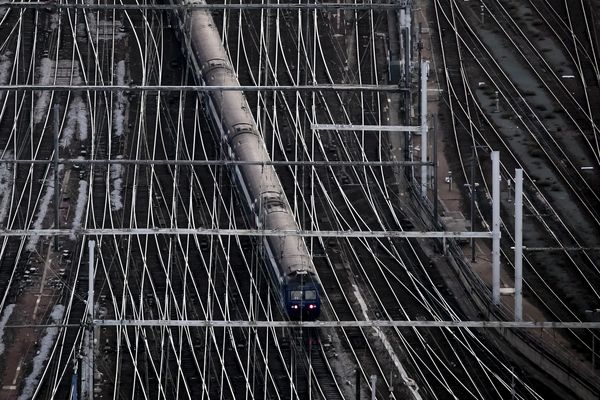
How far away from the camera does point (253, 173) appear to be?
88625mm

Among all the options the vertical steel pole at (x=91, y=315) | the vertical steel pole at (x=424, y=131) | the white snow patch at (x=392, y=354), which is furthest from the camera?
the vertical steel pole at (x=424, y=131)

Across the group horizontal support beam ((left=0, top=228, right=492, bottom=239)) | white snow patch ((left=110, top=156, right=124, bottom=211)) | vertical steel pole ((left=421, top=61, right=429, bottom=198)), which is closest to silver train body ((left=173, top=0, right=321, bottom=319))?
horizontal support beam ((left=0, top=228, right=492, bottom=239))

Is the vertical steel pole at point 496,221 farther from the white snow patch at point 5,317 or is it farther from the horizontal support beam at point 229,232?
the white snow patch at point 5,317

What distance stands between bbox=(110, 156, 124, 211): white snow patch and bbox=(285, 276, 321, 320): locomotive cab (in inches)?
613

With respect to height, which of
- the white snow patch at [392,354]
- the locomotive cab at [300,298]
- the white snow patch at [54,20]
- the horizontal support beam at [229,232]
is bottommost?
the white snow patch at [392,354]

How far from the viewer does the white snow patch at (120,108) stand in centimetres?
10257

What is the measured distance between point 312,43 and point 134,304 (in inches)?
1128

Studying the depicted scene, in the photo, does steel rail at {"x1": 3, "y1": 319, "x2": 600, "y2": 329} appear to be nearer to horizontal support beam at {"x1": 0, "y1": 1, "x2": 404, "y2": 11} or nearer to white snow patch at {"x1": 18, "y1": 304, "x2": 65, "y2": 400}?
white snow patch at {"x1": 18, "y1": 304, "x2": 65, "y2": 400}

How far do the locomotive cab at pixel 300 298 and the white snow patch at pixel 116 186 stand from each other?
15559 mm

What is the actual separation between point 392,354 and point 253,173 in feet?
37.6

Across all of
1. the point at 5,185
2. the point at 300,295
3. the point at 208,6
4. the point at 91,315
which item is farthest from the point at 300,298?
the point at 208,6

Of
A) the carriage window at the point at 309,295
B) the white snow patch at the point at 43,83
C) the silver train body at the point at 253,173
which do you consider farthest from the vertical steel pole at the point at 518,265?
the white snow patch at the point at 43,83

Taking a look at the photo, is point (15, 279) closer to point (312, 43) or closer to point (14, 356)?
point (14, 356)

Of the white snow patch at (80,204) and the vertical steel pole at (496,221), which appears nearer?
the vertical steel pole at (496,221)
